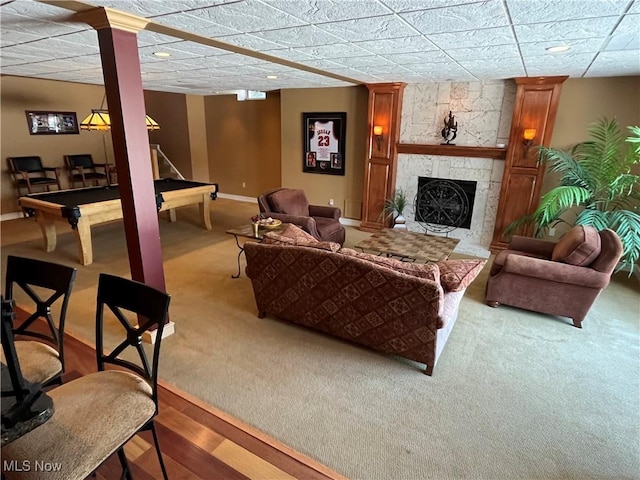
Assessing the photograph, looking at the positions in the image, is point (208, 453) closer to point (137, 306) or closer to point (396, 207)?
point (137, 306)

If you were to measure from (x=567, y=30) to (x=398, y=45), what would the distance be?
1194mm

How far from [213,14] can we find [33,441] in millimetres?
2391

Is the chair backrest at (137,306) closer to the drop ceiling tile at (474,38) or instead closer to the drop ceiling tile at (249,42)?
the drop ceiling tile at (249,42)

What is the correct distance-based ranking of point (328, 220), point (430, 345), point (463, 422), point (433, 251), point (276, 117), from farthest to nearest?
point (276, 117)
point (328, 220)
point (433, 251)
point (430, 345)
point (463, 422)

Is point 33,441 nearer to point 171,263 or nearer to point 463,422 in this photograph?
point 463,422

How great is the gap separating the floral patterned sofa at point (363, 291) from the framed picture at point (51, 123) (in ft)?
21.3

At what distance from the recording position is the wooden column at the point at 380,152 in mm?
5637

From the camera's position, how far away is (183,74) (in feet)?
16.0

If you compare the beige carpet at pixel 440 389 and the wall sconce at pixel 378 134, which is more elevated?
the wall sconce at pixel 378 134

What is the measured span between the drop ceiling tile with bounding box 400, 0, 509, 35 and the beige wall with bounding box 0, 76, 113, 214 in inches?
289

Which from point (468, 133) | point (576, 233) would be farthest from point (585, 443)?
point (468, 133)

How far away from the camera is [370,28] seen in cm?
253

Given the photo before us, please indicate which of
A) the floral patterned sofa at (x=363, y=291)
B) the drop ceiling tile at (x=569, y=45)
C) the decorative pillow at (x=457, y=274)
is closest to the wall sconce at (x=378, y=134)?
the drop ceiling tile at (x=569, y=45)

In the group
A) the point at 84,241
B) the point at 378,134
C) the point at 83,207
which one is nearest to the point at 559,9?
the point at 378,134
